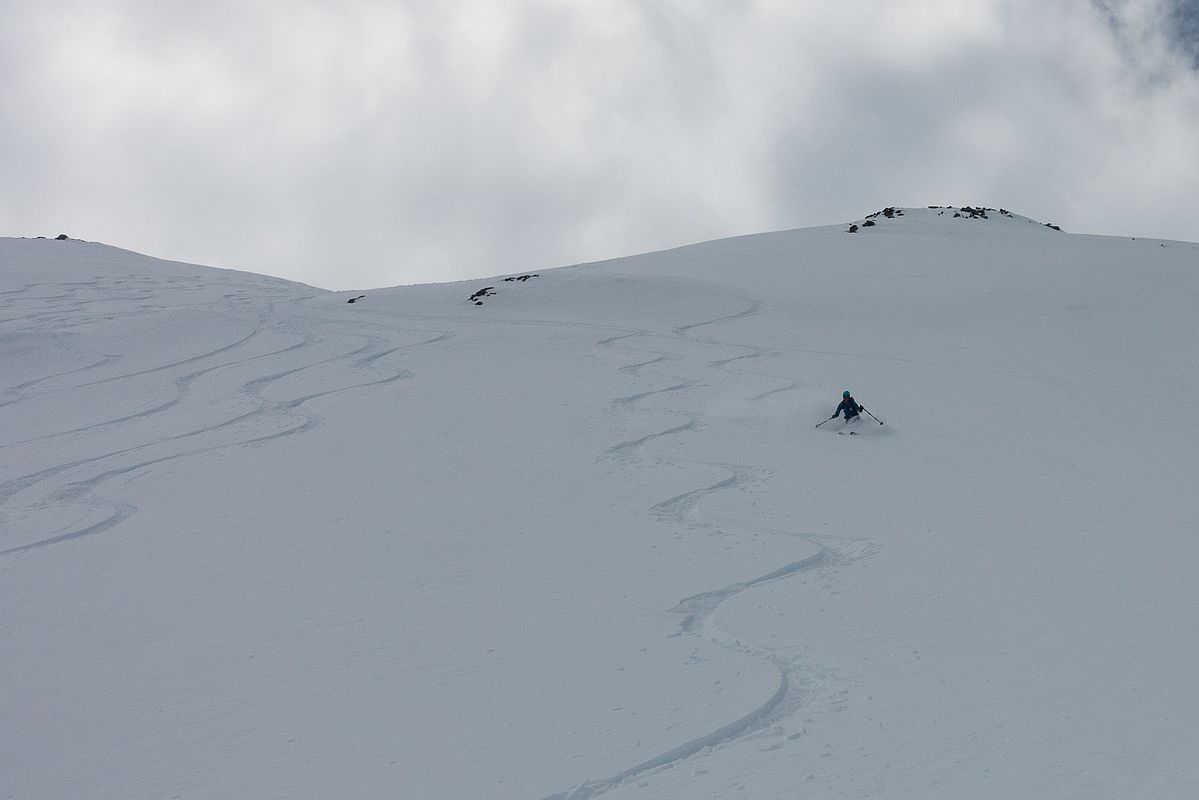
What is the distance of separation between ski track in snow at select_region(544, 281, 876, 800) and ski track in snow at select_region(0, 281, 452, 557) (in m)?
3.70

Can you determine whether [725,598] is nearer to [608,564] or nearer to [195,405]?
[608,564]

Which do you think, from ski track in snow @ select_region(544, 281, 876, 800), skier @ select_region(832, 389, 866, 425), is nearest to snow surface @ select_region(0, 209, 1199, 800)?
ski track in snow @ select_region(544, 281, 876, 800)

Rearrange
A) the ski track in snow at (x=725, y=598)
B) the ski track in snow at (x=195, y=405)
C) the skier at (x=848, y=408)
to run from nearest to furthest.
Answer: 1. the ski track in snow at (x=725, y=598)
2. the ski track in snow at (x=195, y=405)
3. the skier at (x=848, y=408)

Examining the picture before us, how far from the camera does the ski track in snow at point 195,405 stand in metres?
→ 8.23

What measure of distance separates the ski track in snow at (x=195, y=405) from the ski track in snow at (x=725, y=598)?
370 cm

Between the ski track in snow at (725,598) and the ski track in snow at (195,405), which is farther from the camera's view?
the ski track in snow at (195,405)

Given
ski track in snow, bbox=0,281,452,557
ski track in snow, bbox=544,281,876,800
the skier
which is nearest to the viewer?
ski track in snow, bbox=544,281,876,800

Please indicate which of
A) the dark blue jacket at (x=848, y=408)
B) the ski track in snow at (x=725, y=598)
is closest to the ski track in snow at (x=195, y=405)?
the ski track in snow at (x=725, y=598)

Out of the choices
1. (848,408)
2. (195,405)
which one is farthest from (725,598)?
(195,405)

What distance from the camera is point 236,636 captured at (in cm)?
553

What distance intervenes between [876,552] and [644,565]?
1.54 meters

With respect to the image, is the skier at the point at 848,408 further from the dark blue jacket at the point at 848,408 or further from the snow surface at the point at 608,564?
the snow surface at the point at 608,564

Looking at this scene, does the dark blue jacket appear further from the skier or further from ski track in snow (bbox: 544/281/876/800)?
ski track in snow (bbox: 544/281/876/800)

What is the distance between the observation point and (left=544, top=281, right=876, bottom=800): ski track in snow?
13.8ft
